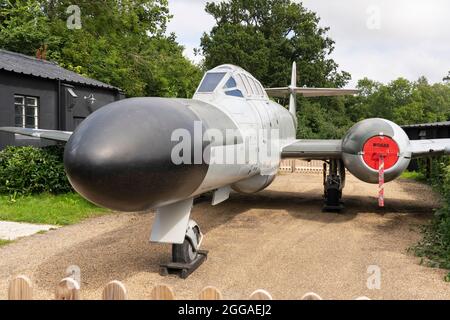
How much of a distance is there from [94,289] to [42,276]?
0.96 meters

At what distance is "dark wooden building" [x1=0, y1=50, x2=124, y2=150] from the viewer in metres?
13.2

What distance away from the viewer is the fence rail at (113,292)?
3.04 meters

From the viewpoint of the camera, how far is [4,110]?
13.0 m

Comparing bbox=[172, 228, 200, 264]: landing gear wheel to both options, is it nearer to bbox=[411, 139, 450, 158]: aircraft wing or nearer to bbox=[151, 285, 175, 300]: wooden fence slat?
bbox=[151, 285, 175, 300]: wooden fence slat

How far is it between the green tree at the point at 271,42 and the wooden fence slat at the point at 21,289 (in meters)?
39.4

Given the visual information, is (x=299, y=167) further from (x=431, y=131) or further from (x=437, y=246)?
(x=437, y=246)

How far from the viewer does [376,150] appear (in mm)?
8078

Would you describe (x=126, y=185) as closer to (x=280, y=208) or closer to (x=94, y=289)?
(x=94, y=289)

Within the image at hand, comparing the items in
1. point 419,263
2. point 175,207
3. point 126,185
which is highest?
point 126,185

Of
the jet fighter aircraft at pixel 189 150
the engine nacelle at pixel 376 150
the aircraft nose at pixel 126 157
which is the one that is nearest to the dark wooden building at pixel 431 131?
the jet fighter aircraft at pixel 189 150

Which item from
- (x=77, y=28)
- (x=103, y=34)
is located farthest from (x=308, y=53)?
(x=77, y=28)

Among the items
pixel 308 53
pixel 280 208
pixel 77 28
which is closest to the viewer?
pixel 280 208

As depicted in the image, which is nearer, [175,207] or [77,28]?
[175,207]
